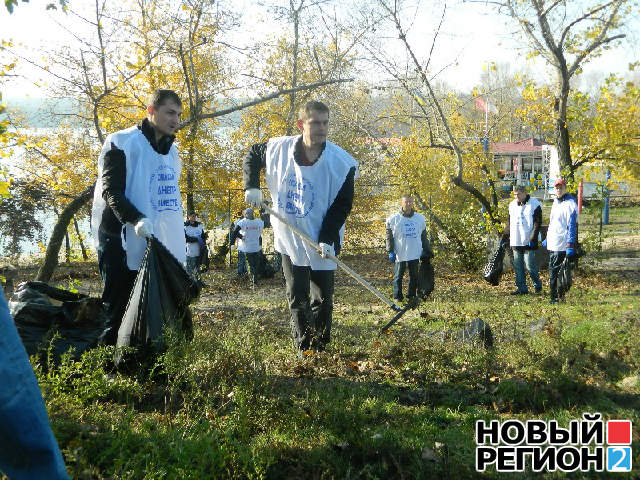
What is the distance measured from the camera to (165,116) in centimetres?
446

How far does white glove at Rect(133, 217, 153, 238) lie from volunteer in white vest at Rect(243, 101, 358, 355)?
42.4 inches

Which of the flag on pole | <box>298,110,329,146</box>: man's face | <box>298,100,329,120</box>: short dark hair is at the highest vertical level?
the flag on pole

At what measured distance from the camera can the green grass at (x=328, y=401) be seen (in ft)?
9.20

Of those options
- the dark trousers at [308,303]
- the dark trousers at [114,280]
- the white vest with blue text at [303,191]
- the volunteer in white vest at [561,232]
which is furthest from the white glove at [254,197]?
the volunteer in white vest at [561,232]

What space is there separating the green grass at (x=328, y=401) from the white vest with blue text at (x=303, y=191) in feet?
2.62

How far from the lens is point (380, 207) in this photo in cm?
1791

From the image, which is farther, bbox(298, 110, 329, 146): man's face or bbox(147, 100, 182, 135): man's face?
bbox(298, 110, 329, 146): man's face

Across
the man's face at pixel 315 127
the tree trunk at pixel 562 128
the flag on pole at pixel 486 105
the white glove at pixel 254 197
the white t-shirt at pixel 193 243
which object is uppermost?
the flag on pole at pixel 486 105

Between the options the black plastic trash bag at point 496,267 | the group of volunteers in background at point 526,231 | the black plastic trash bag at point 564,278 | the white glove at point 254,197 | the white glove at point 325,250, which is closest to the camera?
the white glove at point 325,250

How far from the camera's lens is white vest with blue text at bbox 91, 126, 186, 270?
4.34 meters

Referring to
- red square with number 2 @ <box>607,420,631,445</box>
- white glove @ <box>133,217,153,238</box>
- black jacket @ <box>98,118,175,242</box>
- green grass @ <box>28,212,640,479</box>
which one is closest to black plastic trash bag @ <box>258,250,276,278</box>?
green grass @ <box>28,212,640,479</box>

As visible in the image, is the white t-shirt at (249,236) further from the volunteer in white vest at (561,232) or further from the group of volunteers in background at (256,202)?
the group of volunteers in background at (256,202)

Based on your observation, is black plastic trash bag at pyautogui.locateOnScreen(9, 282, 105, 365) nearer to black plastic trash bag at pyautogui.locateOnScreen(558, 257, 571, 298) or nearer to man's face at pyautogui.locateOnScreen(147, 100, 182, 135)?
man's face at pyautogui.locateOnScreen(147, 100, 182, 135)

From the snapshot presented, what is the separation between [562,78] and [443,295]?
5943mm
